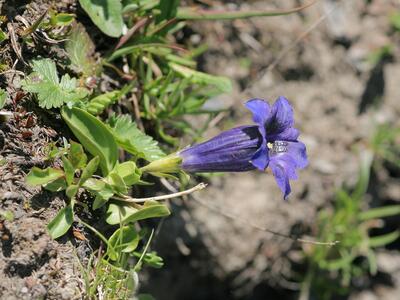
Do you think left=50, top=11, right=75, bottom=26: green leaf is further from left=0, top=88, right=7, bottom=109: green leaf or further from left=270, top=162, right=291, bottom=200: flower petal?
left=270, top=162, right=291, bottom=200: flower petal

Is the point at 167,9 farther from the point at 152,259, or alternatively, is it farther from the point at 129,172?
the point at 152,259

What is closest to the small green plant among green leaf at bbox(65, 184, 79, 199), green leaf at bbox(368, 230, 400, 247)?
green leaf at bbox(65, 184, 79, 199)

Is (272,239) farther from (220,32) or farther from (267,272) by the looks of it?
(220,32)

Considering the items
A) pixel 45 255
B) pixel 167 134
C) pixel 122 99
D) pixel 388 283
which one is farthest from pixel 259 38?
pixel 45 255

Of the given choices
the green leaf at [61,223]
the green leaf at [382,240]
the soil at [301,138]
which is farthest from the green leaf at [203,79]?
the green leaf at [382,240]

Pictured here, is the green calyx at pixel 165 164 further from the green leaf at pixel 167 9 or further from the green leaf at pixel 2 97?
the green leaf at pixel 167 9

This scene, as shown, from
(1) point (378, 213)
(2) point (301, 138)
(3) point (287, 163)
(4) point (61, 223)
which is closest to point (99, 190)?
(4) point (61, 223)
